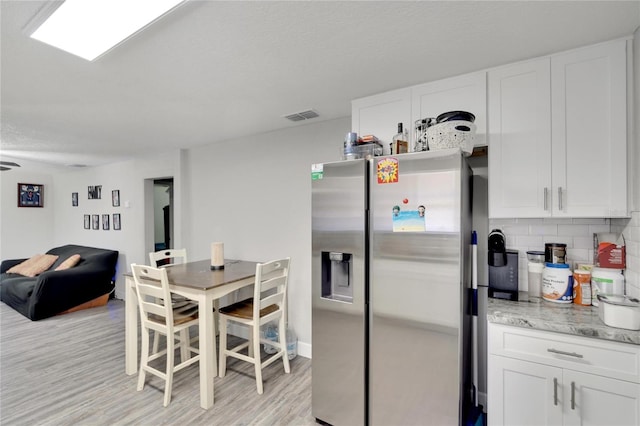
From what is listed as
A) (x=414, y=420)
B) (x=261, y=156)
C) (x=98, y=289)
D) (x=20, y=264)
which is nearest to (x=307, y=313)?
(x=414, y=420)

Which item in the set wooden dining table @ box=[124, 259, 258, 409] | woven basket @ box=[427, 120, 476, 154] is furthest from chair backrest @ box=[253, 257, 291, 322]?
woven basket @ box=[427, 120, 476, 154]

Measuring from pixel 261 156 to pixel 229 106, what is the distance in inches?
34.1

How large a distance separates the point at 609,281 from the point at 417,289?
1.02m

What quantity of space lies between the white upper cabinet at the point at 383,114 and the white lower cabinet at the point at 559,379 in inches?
55.0

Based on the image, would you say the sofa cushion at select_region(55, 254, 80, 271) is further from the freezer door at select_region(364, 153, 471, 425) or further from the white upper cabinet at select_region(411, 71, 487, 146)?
the white upper cabinet at select_region(411, 71, 487, 146)

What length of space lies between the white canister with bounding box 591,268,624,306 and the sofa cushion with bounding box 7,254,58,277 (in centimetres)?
713

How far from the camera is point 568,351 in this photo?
1.42 m

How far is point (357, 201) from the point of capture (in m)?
1.83

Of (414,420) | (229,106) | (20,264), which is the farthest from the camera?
(20,264)

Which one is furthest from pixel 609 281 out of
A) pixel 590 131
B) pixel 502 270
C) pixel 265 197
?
pixel 265 197

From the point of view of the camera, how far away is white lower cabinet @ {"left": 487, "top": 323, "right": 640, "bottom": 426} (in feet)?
4.34

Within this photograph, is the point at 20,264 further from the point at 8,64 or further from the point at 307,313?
the point at 307,313

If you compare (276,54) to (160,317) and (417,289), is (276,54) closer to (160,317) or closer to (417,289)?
(417,289)

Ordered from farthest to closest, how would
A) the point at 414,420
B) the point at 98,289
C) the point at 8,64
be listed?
1. the point at 98,289
2. the point at 8,64
3. the point at 414,420
